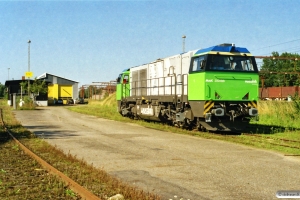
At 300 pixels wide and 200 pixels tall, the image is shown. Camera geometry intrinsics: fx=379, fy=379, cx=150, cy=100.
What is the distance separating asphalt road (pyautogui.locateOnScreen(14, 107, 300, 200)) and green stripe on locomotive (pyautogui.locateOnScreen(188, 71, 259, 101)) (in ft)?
8.46

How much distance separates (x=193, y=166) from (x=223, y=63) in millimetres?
8071

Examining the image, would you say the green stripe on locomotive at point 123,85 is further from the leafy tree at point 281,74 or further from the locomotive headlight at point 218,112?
the leafy tree at point 281,74

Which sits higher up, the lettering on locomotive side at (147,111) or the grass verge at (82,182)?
the lettering on locomotive side at (147,111)

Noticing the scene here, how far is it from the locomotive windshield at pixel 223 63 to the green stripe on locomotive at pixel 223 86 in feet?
0.72

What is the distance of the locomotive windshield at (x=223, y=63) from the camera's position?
15.6 meters

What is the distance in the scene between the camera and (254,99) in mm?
16203

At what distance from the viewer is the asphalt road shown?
6.65 metres

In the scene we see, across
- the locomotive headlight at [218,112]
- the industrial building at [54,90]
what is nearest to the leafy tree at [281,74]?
the industrial building at [54,90]

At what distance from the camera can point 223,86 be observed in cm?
1579

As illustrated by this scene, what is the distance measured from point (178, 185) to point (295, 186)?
214cm

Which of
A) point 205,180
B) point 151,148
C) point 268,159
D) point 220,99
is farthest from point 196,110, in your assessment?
point 205,180

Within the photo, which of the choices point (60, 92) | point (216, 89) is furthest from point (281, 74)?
point (216, 89)

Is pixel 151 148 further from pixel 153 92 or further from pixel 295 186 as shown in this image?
pixel 153 92

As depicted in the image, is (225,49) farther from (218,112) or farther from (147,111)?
(147,111)
